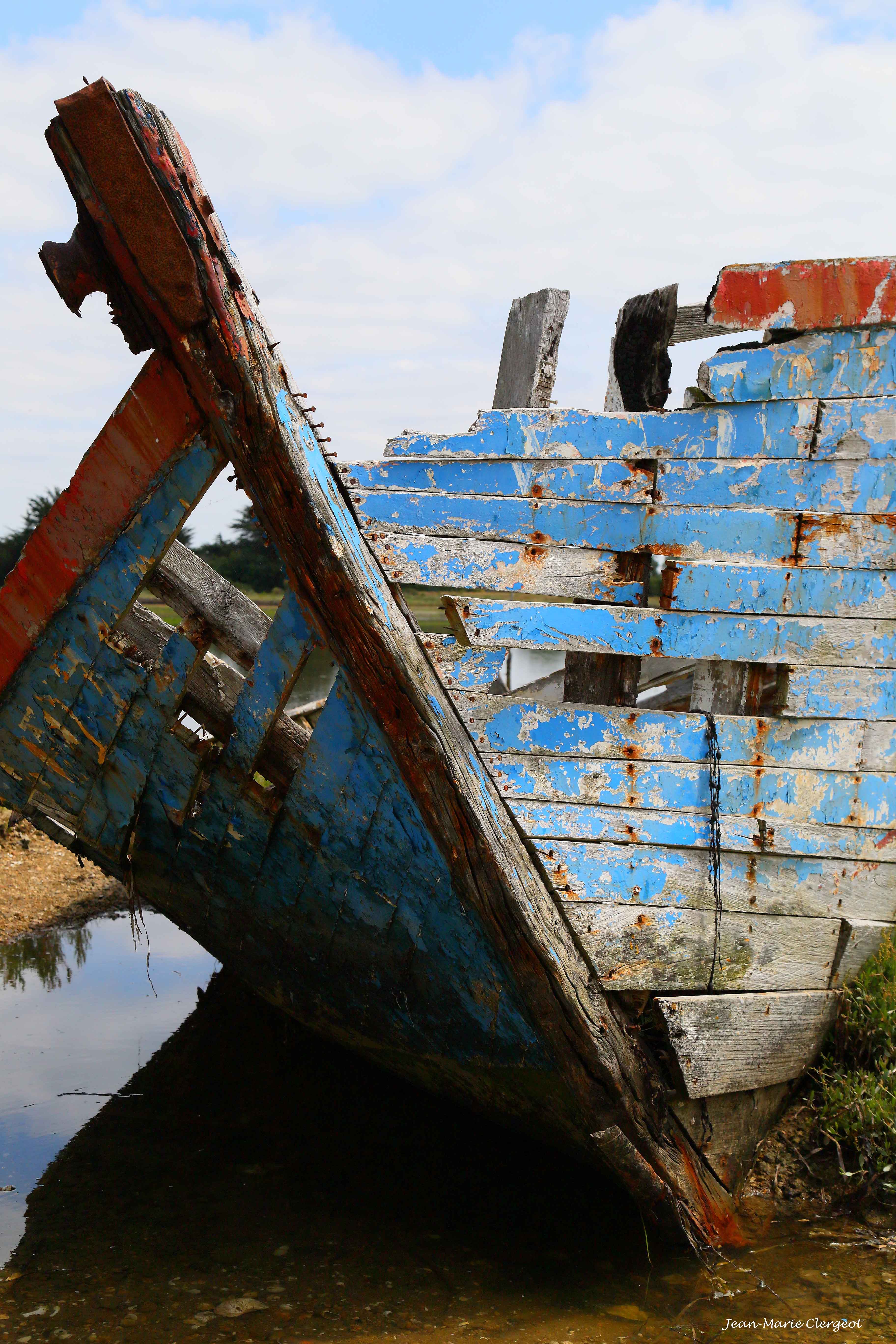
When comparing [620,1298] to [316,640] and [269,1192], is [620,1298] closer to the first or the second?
[269,1192]

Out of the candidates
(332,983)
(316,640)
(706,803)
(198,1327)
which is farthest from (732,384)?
(198,1327)

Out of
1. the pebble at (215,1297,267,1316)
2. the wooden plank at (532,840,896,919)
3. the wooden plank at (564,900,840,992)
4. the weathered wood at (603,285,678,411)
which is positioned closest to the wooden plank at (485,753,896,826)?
the wooden plank at (532,840,896,919)

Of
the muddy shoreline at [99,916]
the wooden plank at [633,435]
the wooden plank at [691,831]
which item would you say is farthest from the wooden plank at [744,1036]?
the wooden plank at [633,435]

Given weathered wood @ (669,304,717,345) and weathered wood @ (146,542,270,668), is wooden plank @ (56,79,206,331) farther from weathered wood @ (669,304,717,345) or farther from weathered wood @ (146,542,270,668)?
weathered wood @ (669,304,717,345)

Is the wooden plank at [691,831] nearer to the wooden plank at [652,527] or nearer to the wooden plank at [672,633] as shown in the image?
the wooden plank at [672,633]

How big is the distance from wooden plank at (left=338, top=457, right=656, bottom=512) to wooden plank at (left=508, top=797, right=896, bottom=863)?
3.28 feet

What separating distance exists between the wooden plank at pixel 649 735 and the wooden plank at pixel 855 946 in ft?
2.01

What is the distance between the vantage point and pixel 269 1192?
371 cm

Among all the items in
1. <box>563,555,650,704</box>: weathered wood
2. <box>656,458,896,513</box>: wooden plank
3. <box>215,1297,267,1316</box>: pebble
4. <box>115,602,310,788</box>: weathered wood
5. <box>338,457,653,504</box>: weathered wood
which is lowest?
<box>215,1297,267,1316</box>: pebble

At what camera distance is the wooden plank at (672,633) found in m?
3.00

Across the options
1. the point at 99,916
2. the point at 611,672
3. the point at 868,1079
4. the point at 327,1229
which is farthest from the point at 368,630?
the point at 99,916

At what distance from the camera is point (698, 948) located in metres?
3.19

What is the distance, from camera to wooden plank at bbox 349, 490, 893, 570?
301 cm

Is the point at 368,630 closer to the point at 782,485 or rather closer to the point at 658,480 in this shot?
the point at 658,480
